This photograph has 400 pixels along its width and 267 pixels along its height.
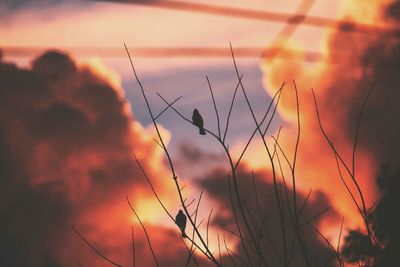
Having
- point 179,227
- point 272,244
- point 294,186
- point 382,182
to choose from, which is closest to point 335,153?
point 294,186

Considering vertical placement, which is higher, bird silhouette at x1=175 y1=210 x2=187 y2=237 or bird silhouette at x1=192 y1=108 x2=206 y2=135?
bird silhouette at x1=192 y1=108 x2=206 y2=135

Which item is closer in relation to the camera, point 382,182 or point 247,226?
point 247,226

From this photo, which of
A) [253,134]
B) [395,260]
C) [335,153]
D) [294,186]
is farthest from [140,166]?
[395,260]

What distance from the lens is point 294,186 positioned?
2455 mm

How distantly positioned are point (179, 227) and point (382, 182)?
60.5 feet

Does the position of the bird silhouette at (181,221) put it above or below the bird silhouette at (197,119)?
below

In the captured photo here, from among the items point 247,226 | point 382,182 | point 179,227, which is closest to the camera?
point 247,226

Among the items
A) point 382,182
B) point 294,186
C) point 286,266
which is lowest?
point 286,266

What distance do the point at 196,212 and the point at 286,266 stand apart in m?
0.64

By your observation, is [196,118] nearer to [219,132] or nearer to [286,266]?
[219,132]

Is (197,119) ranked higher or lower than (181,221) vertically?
higher

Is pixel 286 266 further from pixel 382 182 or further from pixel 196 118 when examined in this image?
pixel 382 182

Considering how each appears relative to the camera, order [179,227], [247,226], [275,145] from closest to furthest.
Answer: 1. [247,226]
2. [179,227]
3. [275,145]

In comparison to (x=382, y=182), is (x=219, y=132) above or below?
below
